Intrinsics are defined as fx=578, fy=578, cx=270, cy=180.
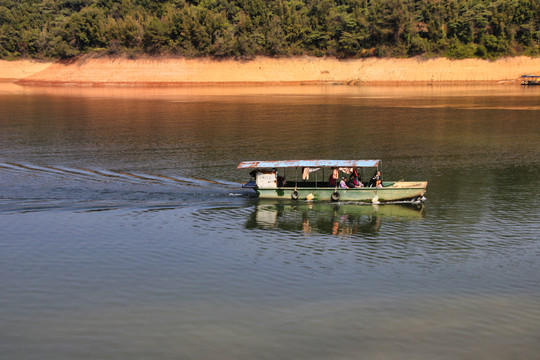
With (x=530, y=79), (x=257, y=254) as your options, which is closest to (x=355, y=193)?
(x=257, y=254)

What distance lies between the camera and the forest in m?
130

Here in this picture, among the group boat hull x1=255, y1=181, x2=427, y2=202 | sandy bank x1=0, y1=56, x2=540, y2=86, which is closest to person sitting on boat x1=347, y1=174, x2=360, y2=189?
boat hull x1=255, y1=181, x2=427, y2=202

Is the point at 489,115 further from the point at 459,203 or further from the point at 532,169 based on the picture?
the point at 459,203

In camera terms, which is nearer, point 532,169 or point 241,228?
point 241,228

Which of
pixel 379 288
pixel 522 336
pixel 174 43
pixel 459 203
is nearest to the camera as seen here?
pixel 522 336

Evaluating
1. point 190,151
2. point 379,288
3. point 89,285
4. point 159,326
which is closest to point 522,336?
point 379,288

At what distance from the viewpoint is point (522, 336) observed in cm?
1711

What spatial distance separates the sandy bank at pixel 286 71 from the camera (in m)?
128

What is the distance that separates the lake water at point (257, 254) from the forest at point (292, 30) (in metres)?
82.1

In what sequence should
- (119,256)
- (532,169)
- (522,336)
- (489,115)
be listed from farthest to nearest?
(489,115)
(532,169)
(119,256)
(522,336)

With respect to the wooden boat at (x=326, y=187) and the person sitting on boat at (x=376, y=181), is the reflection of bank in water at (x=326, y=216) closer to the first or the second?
the wooden boat at (x=326, y=187)

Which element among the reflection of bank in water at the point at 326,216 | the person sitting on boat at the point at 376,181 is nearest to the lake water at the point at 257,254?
the reflection of bank in water at the point at 326,216

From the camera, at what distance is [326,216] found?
3181cm

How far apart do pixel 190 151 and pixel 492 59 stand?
98.8m
